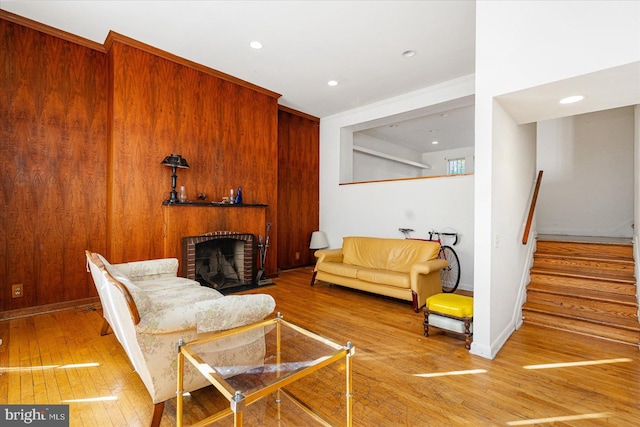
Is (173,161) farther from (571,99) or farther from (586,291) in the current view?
(586,291)

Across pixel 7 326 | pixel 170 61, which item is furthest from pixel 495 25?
pixel 7 326

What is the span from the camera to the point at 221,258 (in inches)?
191

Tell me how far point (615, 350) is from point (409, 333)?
183cm

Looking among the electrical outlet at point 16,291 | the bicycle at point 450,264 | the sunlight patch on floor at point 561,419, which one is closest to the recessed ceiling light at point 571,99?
the sunlight patch on floor at point 561,419

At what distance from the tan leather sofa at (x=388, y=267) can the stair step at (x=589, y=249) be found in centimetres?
154

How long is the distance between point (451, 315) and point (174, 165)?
3.86 meters

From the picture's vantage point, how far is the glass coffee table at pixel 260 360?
1.37m

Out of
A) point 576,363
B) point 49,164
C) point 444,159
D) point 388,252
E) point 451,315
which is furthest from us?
point 444,159

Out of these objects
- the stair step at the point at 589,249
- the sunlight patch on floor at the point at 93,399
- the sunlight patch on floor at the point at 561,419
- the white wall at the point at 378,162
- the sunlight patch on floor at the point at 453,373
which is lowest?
the sunlight patch on floor at the point at 453,373

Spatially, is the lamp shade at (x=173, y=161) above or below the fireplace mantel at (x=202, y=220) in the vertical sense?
above

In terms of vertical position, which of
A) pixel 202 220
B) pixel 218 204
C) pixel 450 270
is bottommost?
pixel 450 270

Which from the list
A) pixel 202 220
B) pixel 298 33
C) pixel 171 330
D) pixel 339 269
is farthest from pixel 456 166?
pixel 171 330

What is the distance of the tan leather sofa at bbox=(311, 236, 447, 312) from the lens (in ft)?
12.4

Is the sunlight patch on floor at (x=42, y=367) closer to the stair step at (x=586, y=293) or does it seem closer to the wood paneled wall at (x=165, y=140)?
the wood paneled wall at (x=165, y=140)
